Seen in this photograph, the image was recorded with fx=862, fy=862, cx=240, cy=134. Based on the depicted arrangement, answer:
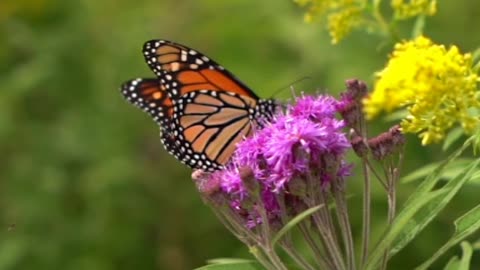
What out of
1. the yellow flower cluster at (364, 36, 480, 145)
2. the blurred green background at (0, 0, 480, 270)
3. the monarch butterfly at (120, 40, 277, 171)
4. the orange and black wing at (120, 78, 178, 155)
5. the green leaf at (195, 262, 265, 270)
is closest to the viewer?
the yellow flower cluster at (364, 36, 480, 145)

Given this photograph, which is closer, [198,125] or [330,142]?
[330,142]

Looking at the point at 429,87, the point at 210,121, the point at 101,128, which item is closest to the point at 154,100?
the point at 210,121

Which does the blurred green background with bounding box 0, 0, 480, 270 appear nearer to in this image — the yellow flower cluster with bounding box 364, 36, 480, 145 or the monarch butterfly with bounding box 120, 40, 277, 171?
the monarch butterfly with bounding box 120, 40, 277, 171

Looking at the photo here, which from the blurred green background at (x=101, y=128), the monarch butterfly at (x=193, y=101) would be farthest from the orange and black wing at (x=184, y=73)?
the blurred green background at (x=101, y=128)

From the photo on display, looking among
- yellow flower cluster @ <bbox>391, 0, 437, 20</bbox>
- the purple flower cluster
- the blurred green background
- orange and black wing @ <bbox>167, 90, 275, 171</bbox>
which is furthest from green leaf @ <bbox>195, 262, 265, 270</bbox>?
the blurred green background

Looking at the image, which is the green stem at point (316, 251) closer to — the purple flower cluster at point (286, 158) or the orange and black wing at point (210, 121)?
the purple flower cluster at point (286, 158)

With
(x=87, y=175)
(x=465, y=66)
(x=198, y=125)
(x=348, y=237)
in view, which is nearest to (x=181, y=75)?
(x=198, y=125)

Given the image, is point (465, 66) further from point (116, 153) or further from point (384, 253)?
point (116, 153)

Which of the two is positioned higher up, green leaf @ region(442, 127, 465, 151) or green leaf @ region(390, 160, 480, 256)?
green leaf @ region(442, 127, 465, 151)
